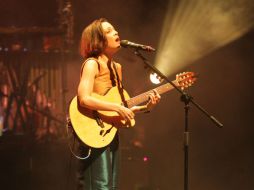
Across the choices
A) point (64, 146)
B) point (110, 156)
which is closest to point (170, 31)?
point (64, 146)

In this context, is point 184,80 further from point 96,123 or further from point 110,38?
point 96,123

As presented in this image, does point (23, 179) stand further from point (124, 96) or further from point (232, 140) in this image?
point (232, 140)

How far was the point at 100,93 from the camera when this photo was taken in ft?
11.4

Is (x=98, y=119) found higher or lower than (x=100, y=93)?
lower

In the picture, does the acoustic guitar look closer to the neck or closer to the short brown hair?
the neck

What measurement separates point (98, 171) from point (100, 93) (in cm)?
66

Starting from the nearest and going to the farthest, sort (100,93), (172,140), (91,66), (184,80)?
(91,66)
(100,93)
(184,80)
(172,140)

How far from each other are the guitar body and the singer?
0.06 meters

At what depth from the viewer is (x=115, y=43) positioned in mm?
3561

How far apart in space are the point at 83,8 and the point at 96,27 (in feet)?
14.5

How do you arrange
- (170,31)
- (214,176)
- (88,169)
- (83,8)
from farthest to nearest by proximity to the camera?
(83,8) < (170,31) < (214,176) < (88,169)

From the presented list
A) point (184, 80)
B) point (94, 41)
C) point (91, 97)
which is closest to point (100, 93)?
point (91, 97)

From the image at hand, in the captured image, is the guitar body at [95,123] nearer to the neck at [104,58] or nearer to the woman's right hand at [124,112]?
the woman's right hand at [124,112]

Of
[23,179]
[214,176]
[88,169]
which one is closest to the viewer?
[88,169]
